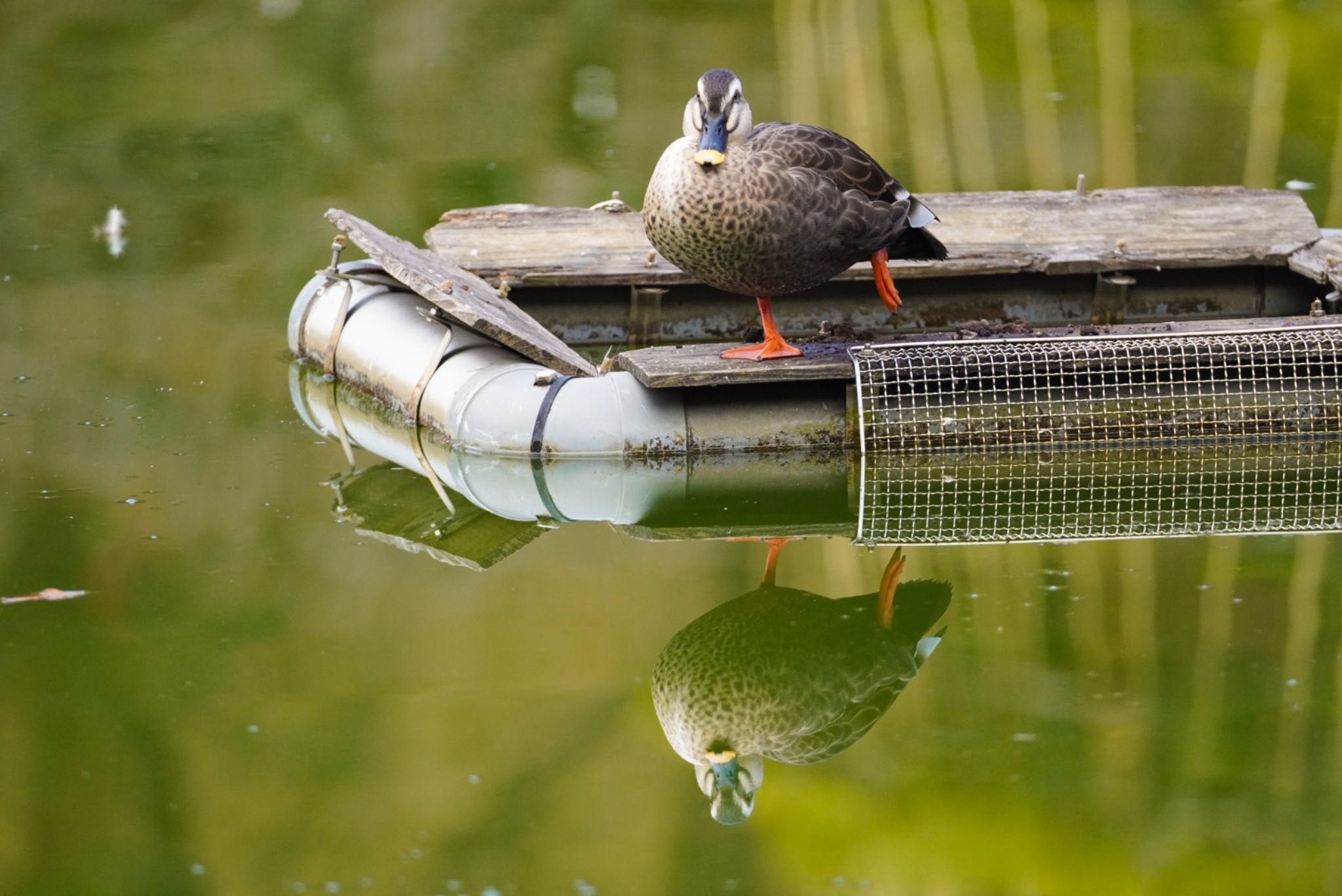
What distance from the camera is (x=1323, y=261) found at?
23.4ft

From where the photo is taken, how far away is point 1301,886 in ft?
12.3

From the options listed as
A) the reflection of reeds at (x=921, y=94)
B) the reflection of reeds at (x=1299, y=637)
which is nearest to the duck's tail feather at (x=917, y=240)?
the reflection of reeds at (x=1299, y=637)

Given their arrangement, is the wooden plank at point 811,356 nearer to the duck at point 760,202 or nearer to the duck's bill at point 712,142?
the duck at point 760,202

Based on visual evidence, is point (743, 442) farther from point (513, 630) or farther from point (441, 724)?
point (441, 724)

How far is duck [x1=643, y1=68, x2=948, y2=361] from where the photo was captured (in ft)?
18.2

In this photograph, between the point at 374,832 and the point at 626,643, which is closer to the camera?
the point at 374,832

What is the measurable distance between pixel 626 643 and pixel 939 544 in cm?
110

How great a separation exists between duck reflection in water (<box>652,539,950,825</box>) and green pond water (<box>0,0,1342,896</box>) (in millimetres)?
16

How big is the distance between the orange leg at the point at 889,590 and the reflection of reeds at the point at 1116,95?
5.03 meters

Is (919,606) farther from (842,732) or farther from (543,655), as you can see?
(543,655)

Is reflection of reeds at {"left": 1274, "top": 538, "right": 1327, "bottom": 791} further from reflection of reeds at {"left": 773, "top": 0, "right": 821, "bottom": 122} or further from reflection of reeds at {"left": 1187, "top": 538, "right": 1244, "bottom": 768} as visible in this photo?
reflection of reeds at {"left": 773, "top": 0, "right": 821, "bottom": 122}

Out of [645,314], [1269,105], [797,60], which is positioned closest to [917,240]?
[645,314]

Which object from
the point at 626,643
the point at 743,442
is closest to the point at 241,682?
the point at 626,643

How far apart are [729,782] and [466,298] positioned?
8.35ft
